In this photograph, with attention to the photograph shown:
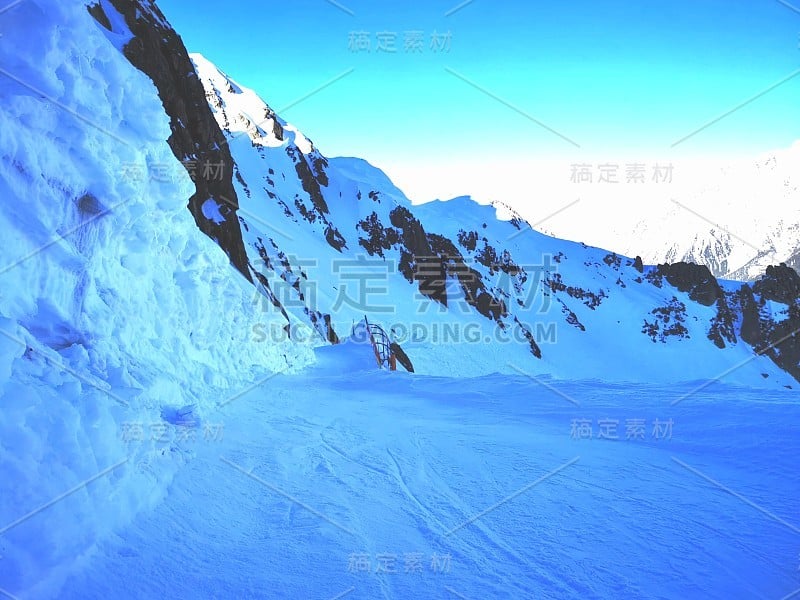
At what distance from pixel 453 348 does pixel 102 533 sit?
3596cm

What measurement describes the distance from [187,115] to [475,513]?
86.7 ft

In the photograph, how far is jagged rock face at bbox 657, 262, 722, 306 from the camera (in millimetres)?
88875

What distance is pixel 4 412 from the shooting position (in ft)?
9.66

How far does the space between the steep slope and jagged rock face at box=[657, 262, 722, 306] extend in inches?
27.5

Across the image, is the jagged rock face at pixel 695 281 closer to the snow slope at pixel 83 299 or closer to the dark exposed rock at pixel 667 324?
the dark exposed rock at pixel 667 324

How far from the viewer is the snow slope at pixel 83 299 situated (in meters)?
2.97

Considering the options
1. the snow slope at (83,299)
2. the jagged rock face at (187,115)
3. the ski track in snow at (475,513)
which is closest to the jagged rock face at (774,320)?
the jagged rock face at (187,115)

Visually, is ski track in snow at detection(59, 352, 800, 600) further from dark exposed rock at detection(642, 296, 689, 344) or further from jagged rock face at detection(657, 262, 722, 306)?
jagged rock face at detection(657, 262, 722, 306)

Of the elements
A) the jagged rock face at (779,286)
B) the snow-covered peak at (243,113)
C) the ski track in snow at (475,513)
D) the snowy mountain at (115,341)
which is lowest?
the ski track in snow at (475,513)

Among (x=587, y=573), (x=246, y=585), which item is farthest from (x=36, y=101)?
(x=587, y=573)

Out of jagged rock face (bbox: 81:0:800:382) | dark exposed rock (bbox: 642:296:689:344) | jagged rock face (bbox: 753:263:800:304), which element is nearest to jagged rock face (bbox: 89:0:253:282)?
jagged rock face (bbox: 81:0:800:382)

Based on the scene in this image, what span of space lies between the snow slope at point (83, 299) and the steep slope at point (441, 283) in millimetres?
4107

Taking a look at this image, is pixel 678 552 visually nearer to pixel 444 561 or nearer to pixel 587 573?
pixel 587 573

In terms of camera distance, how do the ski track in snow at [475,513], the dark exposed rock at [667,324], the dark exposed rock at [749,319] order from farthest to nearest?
the dark exposed rock at [749,319] → the dark exposed rock at [667,324] → the ski track in snow at [475,513]
